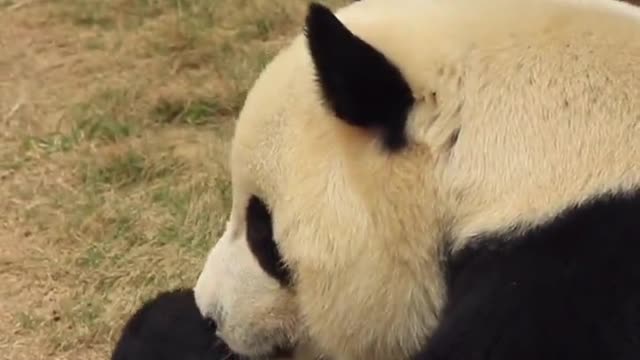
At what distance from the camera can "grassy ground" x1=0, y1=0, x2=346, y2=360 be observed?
15.2ft

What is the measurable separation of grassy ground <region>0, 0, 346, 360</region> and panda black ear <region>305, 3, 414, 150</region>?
2.09 m

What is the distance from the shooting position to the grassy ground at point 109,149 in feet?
15.2

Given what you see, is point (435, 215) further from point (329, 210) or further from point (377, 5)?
→ point (377, 5)

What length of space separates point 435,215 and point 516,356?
306mm

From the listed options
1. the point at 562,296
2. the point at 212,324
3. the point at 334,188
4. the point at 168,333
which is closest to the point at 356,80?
the point at 334,188

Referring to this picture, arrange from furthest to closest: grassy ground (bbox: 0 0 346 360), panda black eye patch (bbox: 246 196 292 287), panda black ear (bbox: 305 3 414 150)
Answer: grassy ground (bbox: 0 0 346 360)
panda black eye patch (bbox: 246 196 292 287)
panda black ear (bbox: 305 3 414 150)

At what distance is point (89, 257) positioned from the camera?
4.79m

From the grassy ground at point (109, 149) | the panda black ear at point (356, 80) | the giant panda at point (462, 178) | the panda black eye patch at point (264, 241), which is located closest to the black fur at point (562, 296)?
the giant panda at point (462, 178)

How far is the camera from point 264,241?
2826 millimetres

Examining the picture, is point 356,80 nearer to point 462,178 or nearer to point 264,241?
point 462,178

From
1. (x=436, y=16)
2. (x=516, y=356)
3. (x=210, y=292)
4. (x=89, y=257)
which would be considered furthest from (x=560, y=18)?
(x=89, y=257)

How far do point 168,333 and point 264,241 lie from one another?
1024 millimetres

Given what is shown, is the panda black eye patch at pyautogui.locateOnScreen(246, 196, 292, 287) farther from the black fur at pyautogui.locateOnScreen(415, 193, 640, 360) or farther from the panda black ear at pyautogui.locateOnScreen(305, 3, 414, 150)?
the black fur at pyautogui.locateOnScreen(415, 193, 640, 360)

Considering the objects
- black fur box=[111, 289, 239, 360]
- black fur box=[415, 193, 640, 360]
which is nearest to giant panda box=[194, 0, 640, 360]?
black fur box=[415, 193, 640, 360]
